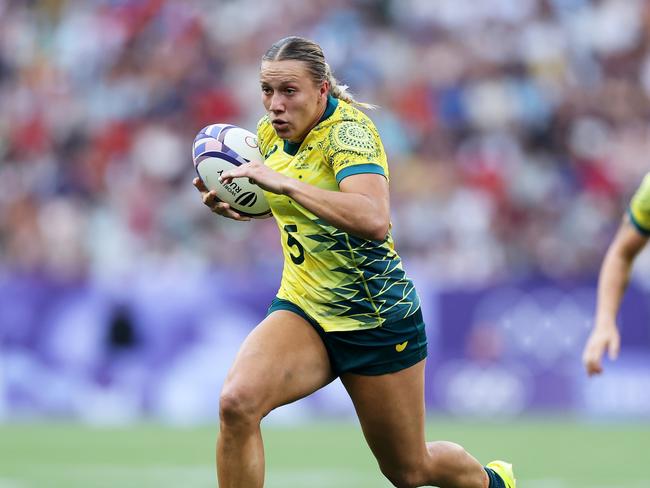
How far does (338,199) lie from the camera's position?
5469mm

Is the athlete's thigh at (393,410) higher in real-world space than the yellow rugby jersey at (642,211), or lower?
lower

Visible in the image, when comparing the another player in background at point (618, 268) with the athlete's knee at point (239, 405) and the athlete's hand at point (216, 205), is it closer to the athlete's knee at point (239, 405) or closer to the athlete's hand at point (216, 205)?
the athlete's knee at point (239, 405)

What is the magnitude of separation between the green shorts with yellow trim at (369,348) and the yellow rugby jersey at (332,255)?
3 centimetres

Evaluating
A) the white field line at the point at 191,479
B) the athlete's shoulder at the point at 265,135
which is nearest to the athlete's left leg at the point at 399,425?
the athlete's shoulder at the point at 265,135

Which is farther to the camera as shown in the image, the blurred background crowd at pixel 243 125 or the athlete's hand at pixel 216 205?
the blurred background crowd at pixel 243 125

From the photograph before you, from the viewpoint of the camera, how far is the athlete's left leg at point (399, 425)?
237 inches

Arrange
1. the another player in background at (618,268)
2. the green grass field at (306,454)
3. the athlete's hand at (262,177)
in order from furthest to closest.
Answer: the green grass field at (306,454) < the another player in background at (618,268) < the athlete's hand at (262,177)

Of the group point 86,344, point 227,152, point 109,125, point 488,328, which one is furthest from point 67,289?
point 227,152

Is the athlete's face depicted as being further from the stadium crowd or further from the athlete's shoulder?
the stadium crowd

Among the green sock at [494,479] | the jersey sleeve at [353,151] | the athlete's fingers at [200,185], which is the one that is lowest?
the green sock at [494,479]

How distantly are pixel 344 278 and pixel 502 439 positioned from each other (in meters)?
5.81

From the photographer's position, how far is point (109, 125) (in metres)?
16.2

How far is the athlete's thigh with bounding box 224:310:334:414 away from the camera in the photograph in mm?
5637

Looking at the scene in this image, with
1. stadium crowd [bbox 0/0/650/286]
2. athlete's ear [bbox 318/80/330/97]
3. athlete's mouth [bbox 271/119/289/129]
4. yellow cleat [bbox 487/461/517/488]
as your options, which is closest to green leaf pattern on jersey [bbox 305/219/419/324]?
athlete's mouth [bbox 271/119/289/129]
